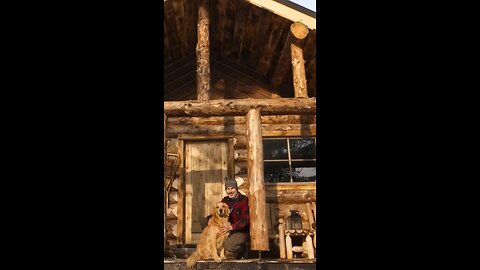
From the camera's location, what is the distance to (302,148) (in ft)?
30.5

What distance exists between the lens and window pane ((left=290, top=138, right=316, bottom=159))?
30.2 feet

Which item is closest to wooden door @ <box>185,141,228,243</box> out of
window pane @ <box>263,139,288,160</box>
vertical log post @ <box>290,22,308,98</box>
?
window pane @ <box>263,139,288,160</box>

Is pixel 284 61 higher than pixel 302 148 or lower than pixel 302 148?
higher

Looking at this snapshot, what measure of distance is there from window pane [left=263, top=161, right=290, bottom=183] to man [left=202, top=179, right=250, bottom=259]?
2.10m

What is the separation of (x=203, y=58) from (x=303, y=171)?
343 centimetres

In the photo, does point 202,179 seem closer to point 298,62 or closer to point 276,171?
point 276,171

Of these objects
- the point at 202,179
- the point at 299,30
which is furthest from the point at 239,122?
the point at 299,30
